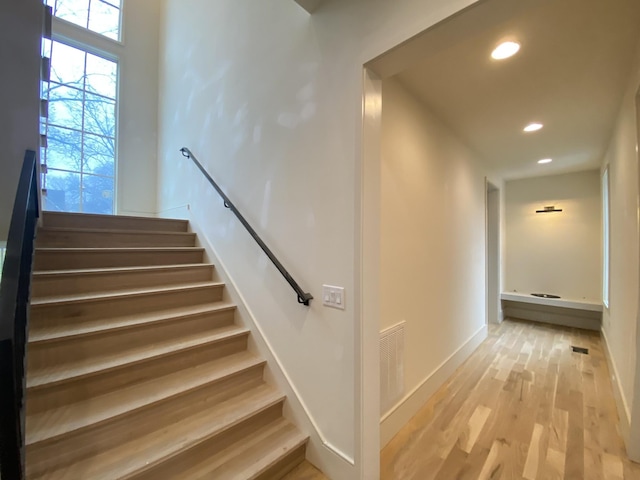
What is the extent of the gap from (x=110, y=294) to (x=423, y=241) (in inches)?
99.3

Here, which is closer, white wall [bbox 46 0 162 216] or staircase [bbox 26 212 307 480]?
staircase [bbox 26 212 307 480]

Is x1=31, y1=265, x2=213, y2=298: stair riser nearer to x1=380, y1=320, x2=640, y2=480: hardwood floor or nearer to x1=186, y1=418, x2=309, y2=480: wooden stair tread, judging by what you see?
x1=186, y1=418, x2=309, y2=480: wooden stair tread

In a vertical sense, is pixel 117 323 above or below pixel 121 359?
above

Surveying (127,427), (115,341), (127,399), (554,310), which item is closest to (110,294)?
(115,341)

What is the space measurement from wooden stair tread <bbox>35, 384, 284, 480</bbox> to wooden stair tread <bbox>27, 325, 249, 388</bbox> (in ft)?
1.36

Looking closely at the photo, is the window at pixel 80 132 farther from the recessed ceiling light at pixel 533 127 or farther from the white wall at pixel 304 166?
the recessed ceiling light at pixel 533 127

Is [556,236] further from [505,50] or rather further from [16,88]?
[16,88]

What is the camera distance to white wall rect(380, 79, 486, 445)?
2.04 m

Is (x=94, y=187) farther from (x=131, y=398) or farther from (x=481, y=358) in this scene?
(x=481, y=358)

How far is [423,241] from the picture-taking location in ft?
8.10

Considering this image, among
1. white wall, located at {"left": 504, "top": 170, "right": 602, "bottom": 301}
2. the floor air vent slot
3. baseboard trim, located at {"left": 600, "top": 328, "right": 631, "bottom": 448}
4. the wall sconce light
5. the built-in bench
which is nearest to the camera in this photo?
baseboard trim, located at {"left": 600, "top": 328, "right": 631, "bottom": 448}

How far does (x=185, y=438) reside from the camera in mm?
1496

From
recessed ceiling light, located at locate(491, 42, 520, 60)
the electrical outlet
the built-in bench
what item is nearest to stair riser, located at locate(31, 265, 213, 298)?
the electrical outlet

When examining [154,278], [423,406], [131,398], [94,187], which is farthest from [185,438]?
[94,187]
